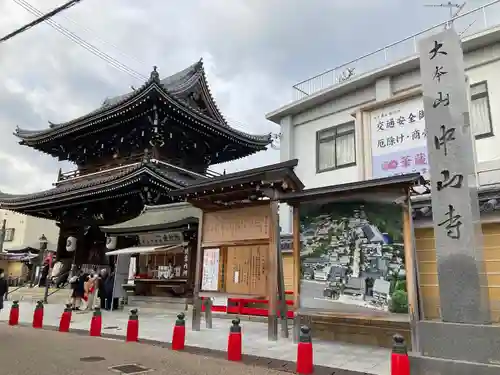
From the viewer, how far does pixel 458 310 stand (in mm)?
6379

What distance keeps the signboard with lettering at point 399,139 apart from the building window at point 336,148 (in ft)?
3.61

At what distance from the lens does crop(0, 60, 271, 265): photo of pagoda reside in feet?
65.4

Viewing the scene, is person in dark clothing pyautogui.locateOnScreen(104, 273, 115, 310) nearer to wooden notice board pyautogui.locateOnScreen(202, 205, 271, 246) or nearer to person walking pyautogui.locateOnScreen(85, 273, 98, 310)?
person walking pyautogui.locateOnScreen(85, 273, 98, 310)

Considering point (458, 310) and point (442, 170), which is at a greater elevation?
point (442, 170)

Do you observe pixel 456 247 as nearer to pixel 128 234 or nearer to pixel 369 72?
pixel 369 72

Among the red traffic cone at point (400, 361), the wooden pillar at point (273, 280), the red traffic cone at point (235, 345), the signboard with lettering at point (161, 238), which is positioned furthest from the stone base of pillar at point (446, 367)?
the signboard with lettering at point (161, 238)

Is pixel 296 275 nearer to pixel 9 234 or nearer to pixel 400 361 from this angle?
pixel 400 361

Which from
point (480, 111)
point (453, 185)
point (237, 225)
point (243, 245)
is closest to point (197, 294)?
point (243, 245)

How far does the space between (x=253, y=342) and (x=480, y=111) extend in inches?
365

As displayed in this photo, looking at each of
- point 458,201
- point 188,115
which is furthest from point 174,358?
point 188,115

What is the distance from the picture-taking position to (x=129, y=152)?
2356cm

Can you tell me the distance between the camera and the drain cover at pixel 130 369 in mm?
6691

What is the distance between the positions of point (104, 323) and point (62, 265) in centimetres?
1338

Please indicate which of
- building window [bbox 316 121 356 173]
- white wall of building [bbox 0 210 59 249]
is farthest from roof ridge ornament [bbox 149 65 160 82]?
white wall of building [bbox 0 210 59 249]
